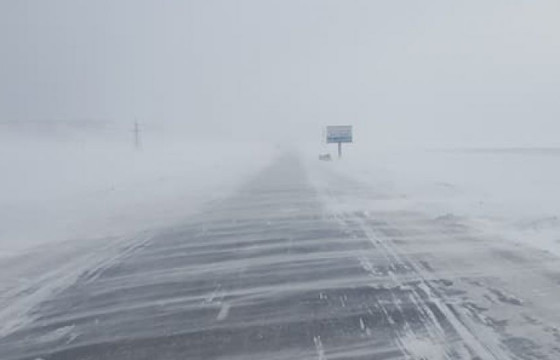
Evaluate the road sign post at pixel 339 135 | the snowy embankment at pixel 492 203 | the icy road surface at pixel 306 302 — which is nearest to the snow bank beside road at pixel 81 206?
the icy road surface at pixel 306 302

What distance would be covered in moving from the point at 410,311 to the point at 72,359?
3573mm

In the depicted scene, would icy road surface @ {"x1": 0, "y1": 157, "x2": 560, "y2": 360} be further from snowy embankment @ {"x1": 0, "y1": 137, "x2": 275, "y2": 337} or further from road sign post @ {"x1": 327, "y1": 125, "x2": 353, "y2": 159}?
road sign post @ {"x1": 327, "y1": 125, "x2": 353, "y2": 159}

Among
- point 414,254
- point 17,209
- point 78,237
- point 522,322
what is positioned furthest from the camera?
point 17,209

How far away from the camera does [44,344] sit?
6.68 meters

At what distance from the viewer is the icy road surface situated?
634 centimetres

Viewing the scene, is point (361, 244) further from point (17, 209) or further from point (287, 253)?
point (17, 209)

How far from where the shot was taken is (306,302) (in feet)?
26.3

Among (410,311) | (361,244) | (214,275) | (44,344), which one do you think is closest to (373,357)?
(410,311)

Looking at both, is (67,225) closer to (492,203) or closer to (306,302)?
(306,302)

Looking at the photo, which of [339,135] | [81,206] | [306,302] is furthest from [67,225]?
[339,135]

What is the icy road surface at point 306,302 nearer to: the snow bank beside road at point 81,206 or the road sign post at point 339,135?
the snow bank beside road at point 81,206

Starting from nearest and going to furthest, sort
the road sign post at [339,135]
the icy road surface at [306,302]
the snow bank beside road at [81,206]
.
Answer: the icy road surface at [306,302] → the snow bank beside road at [81,206] → the road sign post at [339,135]

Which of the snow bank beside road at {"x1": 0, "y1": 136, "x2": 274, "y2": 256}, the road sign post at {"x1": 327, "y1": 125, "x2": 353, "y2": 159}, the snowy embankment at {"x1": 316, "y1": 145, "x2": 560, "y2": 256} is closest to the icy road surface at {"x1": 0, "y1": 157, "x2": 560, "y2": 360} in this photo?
the snowy embankment at {"x1": 316, "y1": 145, "x2": 560, "y2": 256}

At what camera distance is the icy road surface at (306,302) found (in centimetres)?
634
